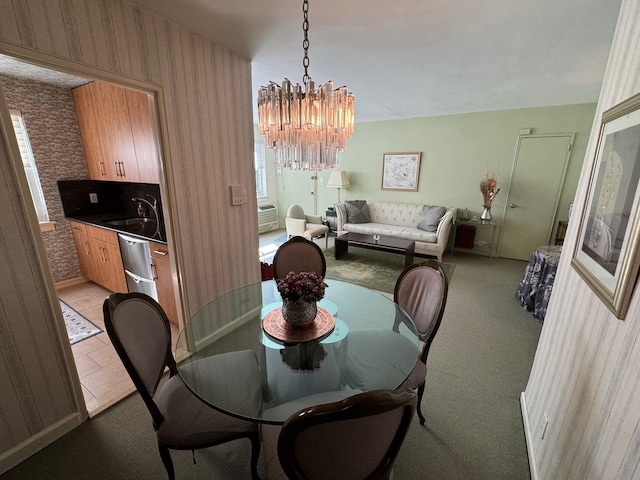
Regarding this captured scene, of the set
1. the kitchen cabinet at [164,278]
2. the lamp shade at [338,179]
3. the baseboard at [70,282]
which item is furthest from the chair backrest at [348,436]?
the lamp shade at [338,179]

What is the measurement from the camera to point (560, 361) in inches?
51.1

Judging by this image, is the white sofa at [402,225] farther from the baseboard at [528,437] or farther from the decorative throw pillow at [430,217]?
the baseboard at [528,437]

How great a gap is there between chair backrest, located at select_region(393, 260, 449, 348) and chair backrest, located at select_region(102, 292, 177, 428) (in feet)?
4.63

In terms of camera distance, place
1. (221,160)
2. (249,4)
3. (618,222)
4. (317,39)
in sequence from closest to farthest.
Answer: (618,222) → (249,4) → (317,39) → (221,160)

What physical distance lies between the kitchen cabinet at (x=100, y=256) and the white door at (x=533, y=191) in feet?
18.5

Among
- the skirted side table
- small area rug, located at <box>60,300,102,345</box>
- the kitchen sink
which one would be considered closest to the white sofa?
→ the skirted side table

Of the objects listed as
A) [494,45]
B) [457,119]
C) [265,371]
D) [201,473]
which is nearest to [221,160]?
[265,371]

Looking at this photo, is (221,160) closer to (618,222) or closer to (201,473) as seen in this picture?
(201,473)

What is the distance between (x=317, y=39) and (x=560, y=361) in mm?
2514

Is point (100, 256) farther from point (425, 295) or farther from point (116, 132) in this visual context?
point (425, 295)

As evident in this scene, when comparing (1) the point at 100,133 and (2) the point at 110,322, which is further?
(1) the point at 100,133

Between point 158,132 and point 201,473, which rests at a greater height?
point 158,132

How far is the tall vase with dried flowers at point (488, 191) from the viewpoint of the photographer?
14.4 feet

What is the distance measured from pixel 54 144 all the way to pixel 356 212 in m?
4.43
